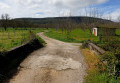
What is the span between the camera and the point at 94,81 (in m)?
3.97

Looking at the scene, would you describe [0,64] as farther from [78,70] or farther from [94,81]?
[94,81]

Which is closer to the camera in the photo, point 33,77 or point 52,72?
point 33,77

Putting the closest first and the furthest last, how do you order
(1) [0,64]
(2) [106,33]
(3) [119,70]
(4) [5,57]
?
(3) [119,70] < (1) [0,64] < (4) [5,57] < (2) [106,33]

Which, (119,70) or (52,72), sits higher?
(119,70)

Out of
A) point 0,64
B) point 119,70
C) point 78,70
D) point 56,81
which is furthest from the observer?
point 78,70

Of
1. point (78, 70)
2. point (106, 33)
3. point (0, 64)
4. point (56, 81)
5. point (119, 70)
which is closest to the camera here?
point (119, 70)

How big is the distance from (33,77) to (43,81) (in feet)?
1.90

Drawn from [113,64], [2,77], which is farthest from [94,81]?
[2,77]

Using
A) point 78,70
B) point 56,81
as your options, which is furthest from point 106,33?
point 56,81

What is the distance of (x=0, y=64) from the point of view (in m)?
4.41

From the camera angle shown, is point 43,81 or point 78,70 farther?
point 78,70

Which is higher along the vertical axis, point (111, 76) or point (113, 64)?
point (113, 64)

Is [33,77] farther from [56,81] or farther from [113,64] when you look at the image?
[113,64]

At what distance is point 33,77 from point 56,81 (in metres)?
1.04
